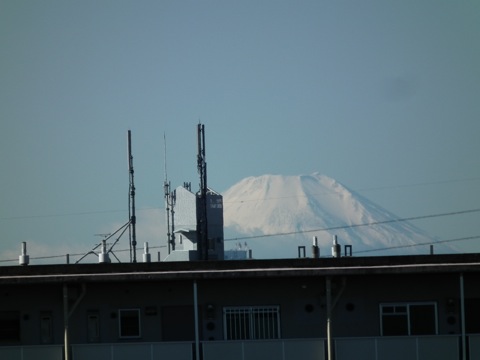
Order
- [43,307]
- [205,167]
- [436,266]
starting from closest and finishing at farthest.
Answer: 1. [436,266]
2. [43,307]
3. [205,167]

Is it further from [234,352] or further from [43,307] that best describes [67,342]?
[234,352]

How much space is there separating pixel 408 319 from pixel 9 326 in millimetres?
10922

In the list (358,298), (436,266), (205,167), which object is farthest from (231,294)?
(205,167)

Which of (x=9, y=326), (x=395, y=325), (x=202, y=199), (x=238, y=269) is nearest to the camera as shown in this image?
(x=238, y=269)

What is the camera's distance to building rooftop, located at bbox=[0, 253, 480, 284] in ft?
105

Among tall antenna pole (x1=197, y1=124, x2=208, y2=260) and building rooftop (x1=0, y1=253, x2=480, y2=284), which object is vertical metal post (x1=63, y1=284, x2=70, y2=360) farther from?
tall antenna pole (x1=197, y1=124, x2=208, y2=260)

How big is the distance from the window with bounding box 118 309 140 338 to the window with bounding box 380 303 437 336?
666 centimetres

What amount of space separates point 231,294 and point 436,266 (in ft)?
18.6

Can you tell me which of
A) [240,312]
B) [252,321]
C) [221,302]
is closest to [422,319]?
[252,321]

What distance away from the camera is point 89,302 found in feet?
111

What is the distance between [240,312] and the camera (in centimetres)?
3381

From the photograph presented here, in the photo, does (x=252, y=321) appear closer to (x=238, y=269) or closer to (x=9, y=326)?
(x=238, y=269)

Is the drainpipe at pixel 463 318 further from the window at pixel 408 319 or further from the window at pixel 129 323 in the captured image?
the window at pixel 129 323

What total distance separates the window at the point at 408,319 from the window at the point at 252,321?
293 centimetres
